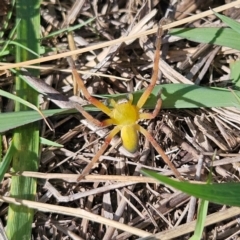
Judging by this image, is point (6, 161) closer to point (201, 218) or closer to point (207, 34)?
point (201, 218)

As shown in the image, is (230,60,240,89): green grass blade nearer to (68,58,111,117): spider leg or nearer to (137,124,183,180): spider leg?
(137,124,183,180): spider leg

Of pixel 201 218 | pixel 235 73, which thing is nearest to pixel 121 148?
pixel 201 218

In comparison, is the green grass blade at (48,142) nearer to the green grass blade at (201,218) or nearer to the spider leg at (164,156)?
the spider leg at (164,156)

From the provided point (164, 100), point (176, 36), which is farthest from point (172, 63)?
point (164, 100)

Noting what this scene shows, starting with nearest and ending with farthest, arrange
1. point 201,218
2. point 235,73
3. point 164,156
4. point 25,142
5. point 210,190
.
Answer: point 210,190, point 201,218, point 164,156, point 25,142, point 235,73

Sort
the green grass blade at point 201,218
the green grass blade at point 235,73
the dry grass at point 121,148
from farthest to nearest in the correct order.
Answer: the green grass blade at point 235,73, the dry grass at point 121,148, the green grass blade at point 201,218

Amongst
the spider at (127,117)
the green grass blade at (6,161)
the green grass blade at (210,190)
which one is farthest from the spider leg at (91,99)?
the green grass blade at (210,190)

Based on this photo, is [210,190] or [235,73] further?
[235,73]
